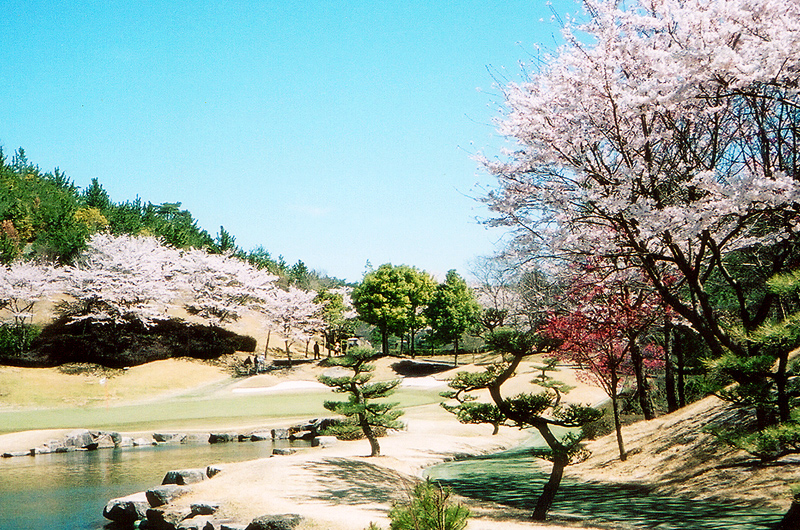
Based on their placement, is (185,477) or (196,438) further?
(196,438)

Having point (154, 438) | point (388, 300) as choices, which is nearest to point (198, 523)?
point (154, 438)

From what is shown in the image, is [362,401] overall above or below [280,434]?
above

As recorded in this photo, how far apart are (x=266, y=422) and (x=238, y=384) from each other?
467 inches

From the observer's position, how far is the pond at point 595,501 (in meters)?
7.94

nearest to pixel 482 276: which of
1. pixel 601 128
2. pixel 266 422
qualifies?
pixel 266 422

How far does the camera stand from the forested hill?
42.2 meters

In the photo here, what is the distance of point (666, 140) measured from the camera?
9.67 metres

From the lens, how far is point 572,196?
948 centimetres

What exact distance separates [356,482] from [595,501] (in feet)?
14.3

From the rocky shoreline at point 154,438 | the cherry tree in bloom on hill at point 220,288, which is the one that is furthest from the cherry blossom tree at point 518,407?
the cherry tree in bloom on hill at point 220,288

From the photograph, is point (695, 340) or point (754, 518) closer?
point (754, 518)

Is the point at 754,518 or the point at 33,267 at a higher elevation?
the point at 33,267

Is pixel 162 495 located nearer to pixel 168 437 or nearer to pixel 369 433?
pixel 369 433

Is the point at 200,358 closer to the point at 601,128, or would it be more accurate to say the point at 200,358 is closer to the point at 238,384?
the point at 238,384
